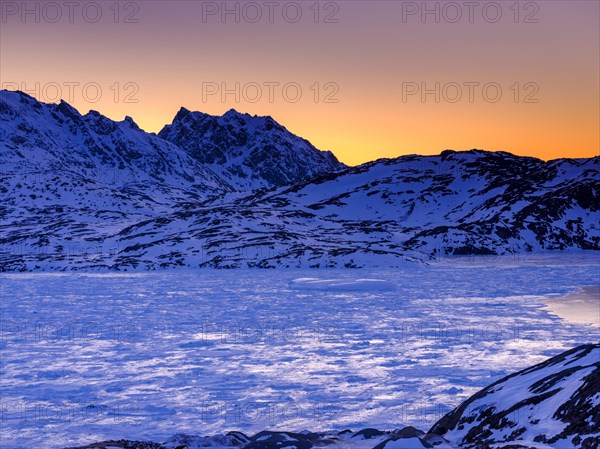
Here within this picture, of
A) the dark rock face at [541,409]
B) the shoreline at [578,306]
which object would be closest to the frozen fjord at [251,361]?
the shoreline at [578,306]

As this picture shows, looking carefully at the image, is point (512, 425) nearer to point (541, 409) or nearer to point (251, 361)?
point (541, 409)

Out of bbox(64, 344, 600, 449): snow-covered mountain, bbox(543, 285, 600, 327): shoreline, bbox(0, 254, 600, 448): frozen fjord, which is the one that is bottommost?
bbox(543, 285, 600, 327): shoreline

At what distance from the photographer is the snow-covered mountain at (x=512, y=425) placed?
7.94 meters

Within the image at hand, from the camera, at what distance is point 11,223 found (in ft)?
609

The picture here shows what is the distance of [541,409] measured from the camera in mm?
9047

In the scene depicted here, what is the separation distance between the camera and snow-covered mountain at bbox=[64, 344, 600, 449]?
794 cm

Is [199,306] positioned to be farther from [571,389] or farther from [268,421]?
[571,389]

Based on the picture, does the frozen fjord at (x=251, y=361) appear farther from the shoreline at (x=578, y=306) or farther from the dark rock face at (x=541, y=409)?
the dark rock face at (x=541, y=409)

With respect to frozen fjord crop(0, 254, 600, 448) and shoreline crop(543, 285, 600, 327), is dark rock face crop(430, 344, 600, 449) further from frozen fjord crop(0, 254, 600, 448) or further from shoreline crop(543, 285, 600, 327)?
shoreline crop(543, 285, 600, 327)

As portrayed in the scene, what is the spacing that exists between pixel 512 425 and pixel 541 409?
47cm

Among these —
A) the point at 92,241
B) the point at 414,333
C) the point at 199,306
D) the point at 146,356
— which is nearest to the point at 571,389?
the point at 146,356

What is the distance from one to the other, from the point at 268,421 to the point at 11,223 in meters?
191

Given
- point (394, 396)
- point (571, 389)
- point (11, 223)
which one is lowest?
point (394, 396)

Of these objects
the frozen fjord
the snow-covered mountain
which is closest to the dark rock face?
the snow-covered mountain
